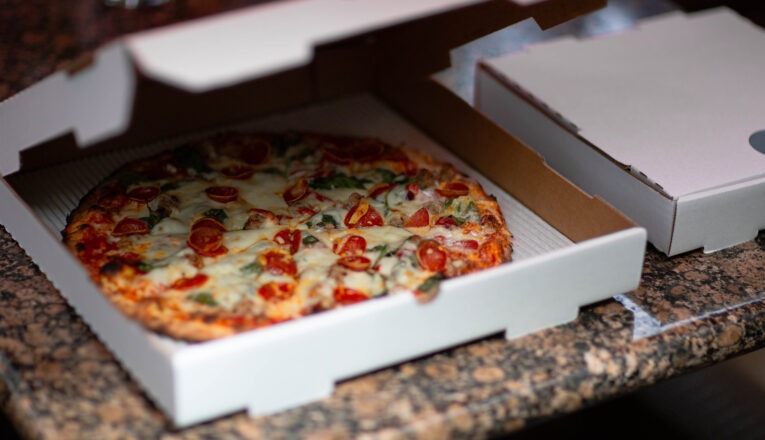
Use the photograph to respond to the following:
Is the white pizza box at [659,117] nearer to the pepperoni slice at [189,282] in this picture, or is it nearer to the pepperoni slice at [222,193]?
the pepperoni slice at [222,193]

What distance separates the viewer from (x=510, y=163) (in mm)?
1470

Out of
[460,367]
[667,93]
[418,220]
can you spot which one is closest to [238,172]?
[418,220]

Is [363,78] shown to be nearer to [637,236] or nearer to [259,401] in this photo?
[637,236]

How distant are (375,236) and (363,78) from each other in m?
0.52

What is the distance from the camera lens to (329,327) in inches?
40.6

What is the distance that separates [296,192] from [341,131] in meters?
0.25

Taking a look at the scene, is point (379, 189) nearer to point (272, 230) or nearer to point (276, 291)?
point (272, 230)

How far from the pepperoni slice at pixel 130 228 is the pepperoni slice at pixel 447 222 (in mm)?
390

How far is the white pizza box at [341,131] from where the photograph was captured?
38.9 inches

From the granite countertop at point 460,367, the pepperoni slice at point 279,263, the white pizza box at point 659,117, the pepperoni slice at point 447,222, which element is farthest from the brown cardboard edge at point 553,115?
the pepperoni slice at point 279,263

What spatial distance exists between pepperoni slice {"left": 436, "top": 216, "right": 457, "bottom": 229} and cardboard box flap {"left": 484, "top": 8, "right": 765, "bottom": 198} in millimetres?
223

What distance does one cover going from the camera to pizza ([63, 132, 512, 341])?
121 cm

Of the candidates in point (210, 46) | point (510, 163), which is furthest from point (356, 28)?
point (510, 163)

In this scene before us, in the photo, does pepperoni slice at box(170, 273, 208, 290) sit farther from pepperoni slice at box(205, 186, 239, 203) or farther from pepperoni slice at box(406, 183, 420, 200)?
pepperoni slice at box(406, 183, 420, 200)
